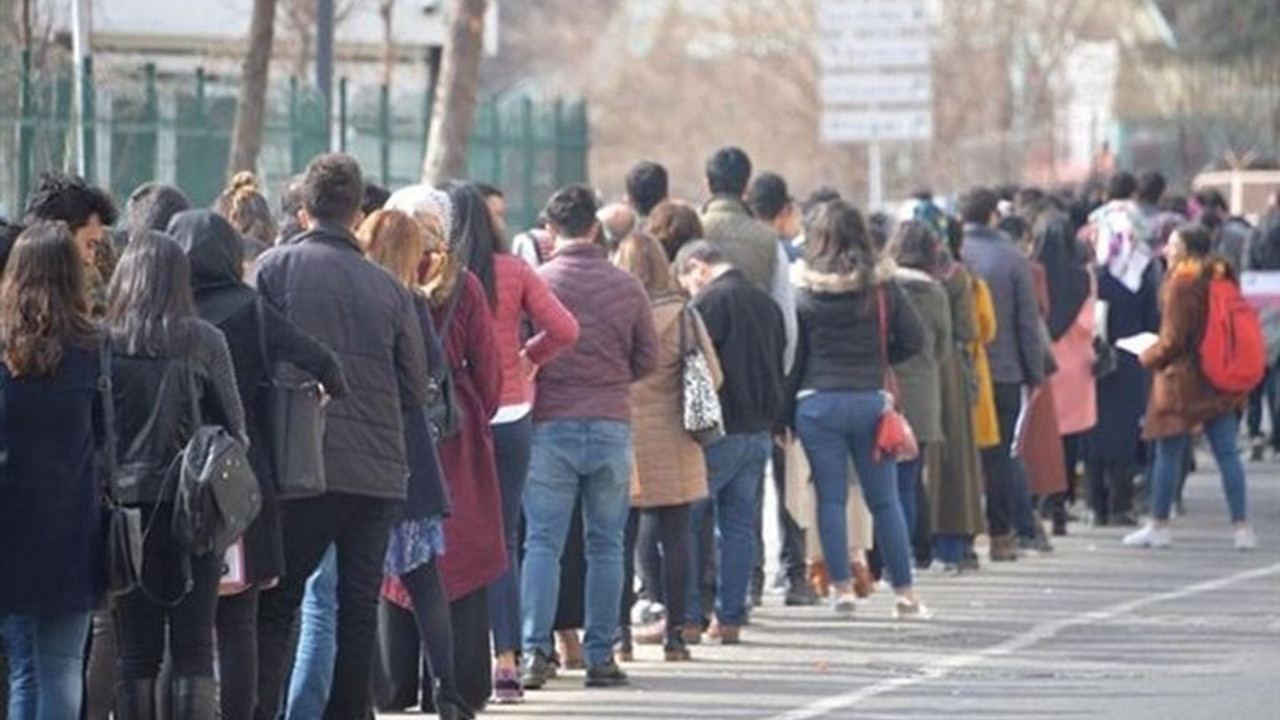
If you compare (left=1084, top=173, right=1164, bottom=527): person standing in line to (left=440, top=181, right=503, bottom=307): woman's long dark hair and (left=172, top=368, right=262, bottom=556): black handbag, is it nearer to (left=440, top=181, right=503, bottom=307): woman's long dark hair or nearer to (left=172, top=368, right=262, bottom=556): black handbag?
(left=440, top=181, right=503, bottom=307): woman's long dark hair

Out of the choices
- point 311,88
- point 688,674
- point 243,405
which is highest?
point 311,88

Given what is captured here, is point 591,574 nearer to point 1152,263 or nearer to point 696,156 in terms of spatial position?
point 1152,263

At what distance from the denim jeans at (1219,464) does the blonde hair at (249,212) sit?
849 cm

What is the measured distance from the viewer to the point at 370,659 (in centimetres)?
1181

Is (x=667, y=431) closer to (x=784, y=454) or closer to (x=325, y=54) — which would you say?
(x=784, y=454)

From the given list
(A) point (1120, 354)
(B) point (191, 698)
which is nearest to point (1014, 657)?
(B) point (191, 698)

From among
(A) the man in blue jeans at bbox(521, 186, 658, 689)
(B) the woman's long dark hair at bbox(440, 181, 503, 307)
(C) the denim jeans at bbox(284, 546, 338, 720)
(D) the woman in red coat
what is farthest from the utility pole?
(C) the denim jeans at bbox(284, 546, 338, 720)

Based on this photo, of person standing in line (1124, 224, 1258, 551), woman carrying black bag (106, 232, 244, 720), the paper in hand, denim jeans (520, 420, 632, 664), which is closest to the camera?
woman carrying black bag (106, 232, 244, 720)

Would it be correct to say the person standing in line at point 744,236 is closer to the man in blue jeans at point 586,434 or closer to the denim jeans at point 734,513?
the denim jeans at point 734,513

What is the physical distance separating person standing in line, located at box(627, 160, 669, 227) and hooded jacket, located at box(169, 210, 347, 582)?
5.31m

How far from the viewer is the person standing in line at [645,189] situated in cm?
1641

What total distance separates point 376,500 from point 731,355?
4.13 m

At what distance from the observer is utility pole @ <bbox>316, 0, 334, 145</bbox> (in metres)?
19.7

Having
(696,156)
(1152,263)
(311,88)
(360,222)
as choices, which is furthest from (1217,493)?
(696,156)
